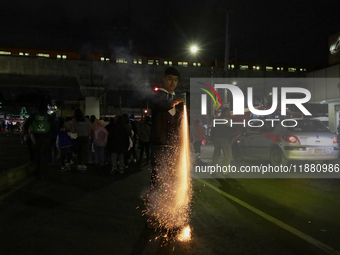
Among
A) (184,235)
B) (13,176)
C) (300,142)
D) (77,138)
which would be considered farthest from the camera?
(77,138)

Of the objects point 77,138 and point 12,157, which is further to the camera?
point 12,157

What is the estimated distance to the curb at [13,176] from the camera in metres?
6.10

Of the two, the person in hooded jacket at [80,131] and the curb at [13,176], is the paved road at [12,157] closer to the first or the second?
the curb at [13,176]

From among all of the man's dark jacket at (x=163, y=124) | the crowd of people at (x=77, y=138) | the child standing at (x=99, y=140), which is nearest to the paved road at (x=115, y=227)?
the man's dark jacket at (x=163, y=124)

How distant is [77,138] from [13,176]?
2167 mm

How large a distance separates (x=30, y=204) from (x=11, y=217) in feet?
2.44

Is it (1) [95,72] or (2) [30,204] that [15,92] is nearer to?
(1) [95,72]

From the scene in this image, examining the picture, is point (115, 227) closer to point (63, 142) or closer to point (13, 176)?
point (13, 176)

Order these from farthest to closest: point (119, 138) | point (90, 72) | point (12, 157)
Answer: point (90, 72) < point (12, 157) < point (119, 138)

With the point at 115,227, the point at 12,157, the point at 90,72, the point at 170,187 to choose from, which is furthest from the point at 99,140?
the point at 90,72

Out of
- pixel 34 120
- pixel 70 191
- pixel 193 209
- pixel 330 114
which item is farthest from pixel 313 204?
pixel 330 114

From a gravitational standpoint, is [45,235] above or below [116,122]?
below

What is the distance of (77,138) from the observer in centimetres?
855

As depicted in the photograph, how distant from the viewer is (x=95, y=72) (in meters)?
27.2
